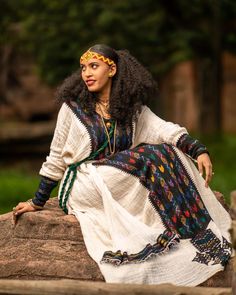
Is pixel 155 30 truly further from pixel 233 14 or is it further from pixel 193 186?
pixel 193 186

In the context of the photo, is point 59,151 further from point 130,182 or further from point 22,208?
point 130,182

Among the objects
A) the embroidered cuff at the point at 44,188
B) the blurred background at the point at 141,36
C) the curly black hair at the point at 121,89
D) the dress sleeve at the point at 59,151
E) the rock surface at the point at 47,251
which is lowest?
the blurred background at the point at 141,36

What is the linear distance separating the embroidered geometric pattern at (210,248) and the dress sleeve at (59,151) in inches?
43.0

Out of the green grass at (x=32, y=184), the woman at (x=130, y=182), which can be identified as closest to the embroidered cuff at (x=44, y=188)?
the woman at (x=130, y=182)

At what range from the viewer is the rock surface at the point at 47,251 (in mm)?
6520

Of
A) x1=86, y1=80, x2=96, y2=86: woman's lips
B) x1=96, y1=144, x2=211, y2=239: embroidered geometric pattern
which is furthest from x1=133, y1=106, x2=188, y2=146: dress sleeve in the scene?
x1=86, y1=80, x2=96, y2=86: woman's lips

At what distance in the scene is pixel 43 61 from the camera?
1952 cm

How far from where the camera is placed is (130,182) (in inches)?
267

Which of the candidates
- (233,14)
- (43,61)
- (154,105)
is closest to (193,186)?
(233,14)

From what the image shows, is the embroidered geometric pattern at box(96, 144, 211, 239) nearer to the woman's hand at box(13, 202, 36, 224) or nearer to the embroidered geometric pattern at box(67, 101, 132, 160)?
the embroidered geometric pattern at box(67, 101, 132, 160)

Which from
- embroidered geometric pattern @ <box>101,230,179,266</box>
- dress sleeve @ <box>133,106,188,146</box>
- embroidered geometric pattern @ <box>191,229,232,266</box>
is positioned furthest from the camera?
dress sleeve @ <box>133,106,188,146</box>

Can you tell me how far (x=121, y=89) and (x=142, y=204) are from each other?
916 millimetres

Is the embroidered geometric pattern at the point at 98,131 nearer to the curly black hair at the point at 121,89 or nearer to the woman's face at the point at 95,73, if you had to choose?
the curly black hair at the point at 121,89

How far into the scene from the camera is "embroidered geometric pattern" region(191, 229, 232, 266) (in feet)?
21.4
